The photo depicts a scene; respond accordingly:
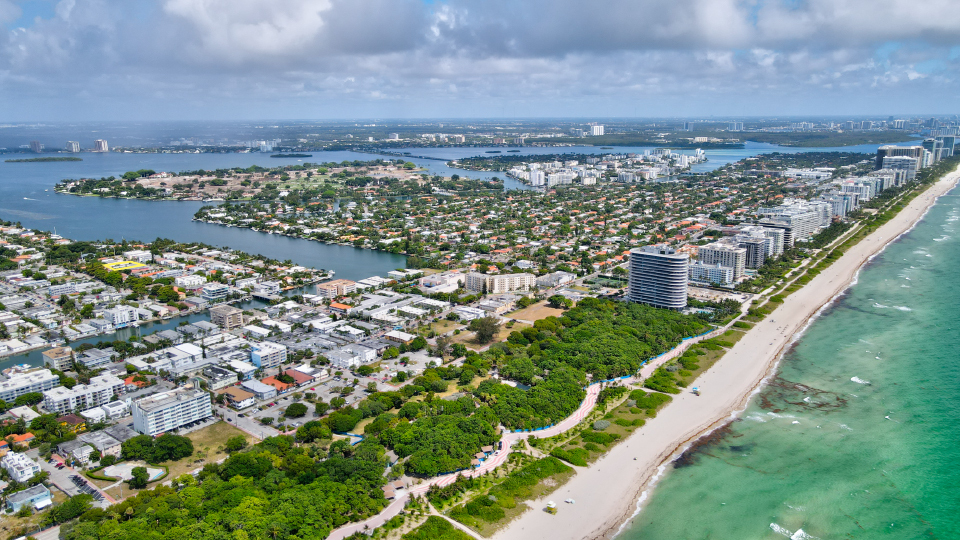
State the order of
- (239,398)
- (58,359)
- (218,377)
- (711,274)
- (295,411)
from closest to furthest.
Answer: (295,411)
(239,398)
(218,377)
(58,359)
(711,274)

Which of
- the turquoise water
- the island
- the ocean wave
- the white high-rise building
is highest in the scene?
the island

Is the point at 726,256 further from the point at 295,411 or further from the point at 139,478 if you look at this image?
the point at 139,478

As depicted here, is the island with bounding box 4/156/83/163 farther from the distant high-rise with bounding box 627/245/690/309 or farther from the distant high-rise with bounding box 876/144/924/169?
the distant high-rise with bounding box 876/144/924/169

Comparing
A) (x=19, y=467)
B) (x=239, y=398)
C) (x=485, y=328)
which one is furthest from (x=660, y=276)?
(x=19, y=467)

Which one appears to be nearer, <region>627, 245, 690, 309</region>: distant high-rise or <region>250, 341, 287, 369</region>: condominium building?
<region>250, 341, 287, 369</region>: condominium building

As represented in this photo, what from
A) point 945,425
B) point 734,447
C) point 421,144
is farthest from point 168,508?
point 421,144

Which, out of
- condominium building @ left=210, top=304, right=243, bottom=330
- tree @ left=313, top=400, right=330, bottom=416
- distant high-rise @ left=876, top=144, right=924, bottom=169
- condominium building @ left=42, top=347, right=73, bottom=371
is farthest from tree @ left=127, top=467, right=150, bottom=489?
distant high-rise @ left=876, top=144, right=924, bottom=169

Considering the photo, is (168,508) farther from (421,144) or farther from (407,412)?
(421,144)
